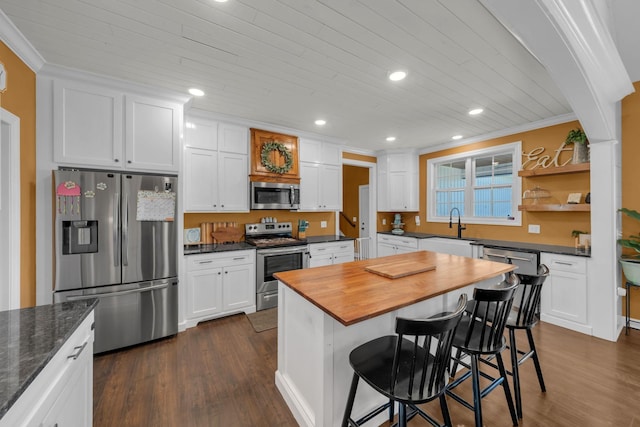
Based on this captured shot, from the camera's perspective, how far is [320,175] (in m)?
4.56

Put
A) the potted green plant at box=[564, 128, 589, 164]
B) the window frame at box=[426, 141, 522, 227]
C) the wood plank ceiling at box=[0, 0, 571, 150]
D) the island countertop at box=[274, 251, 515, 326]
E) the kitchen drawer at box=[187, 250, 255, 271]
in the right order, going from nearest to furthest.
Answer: the island countertop at box=[274, 251, 515, 326]
the wood plank ceiling at box=[0, 0, 571, 150]
the kitchen drawer at box=[187, 250, 255, 271]
the potted green plant at box=[564, 128, 589, 164]
the window frame at box=[426, 141, 522, 227]

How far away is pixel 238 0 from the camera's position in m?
1.57

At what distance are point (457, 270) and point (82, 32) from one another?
337 centimetres

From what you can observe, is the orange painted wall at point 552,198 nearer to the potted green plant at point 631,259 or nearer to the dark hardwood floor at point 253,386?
the potted green plant at point 631,259

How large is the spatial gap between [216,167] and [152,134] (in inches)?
35.3

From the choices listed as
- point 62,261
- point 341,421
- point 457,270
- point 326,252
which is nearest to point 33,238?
point 62,261

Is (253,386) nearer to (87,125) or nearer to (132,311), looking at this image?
(132,311)

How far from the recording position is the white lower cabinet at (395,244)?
4.86m

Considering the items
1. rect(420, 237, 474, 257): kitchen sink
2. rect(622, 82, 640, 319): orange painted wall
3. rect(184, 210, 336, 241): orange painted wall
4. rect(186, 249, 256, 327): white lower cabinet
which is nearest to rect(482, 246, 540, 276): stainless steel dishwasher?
rect(420, 237, 474, 257): kitchen sink

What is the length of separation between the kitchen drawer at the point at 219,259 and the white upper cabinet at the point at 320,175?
1311mm

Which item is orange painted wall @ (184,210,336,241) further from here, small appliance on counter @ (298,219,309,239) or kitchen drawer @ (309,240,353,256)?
kitchen drawer @ (309,240,353,256)

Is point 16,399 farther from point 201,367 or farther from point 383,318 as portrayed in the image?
point 201,367

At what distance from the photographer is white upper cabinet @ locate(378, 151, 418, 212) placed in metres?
5.42

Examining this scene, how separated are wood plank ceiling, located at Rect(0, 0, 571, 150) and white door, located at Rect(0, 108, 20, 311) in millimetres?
752
